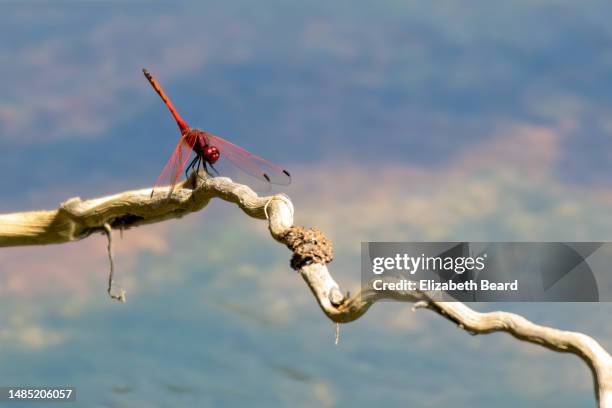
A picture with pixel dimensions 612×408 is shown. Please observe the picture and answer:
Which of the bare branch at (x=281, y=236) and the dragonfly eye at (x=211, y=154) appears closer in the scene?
the bare branch at (x=281, y=236)

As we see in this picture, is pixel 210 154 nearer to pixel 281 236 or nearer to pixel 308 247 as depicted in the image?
pixel 281 236

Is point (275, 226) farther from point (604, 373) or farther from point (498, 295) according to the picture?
point (604, 373)

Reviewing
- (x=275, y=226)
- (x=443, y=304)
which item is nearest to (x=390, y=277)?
(x=443, y=304)

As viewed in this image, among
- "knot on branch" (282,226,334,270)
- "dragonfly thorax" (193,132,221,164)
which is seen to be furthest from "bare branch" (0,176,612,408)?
"dragonfly thorax" (193,132,221,164)

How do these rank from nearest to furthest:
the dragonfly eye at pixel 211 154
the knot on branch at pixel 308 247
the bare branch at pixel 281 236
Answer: the bare branch at pixel 281 236 → the knot on branch at pixel 308 247 → the dragonfly eye at pixel 211 154

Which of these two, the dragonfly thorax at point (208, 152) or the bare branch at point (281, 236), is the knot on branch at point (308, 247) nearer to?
the bare branch at point (281, 236)

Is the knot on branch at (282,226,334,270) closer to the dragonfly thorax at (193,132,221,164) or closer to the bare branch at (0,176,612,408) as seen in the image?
the bare branch at (0,176,612,408)

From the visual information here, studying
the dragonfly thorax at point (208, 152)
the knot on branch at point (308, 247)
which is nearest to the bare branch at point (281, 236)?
the knot on branch at point (308, 247)
